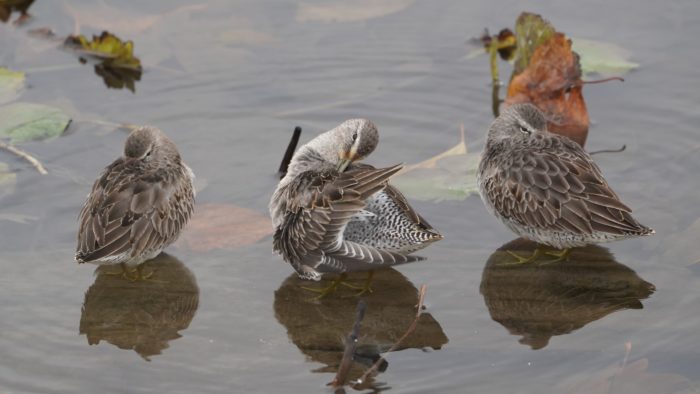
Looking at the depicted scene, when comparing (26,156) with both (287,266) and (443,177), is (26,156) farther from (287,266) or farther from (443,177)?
(443,177)

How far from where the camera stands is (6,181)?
7125mm

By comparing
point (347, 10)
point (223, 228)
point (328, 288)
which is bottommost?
point (223, 228)

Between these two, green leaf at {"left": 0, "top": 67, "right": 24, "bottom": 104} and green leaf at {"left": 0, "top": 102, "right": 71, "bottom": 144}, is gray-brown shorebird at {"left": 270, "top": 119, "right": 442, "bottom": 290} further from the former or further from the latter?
green leaf at {"left": 0, "top": 67, "right": 24, "bottom": 104}

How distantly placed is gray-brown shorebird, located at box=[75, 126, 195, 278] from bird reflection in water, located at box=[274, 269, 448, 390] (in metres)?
0.78

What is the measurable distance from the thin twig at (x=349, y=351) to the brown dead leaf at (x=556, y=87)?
11.0ft

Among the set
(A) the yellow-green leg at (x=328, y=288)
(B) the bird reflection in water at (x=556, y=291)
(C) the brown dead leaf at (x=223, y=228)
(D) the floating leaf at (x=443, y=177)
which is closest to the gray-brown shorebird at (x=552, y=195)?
(B) the bird reflection in water at (x=556, y=291)

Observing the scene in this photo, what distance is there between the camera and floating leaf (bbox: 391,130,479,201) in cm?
700

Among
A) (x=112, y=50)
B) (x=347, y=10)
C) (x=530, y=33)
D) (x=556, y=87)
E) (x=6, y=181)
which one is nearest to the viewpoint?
(x=6, y=181)

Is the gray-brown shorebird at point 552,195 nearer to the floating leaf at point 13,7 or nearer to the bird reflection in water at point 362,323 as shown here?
the bird reflection in water at point 362,323

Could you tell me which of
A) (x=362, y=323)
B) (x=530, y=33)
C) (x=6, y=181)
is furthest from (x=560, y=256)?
(x=6, y=181)

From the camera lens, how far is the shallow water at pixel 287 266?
5.54 m

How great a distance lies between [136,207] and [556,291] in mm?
2440

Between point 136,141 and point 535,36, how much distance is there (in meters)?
3.20

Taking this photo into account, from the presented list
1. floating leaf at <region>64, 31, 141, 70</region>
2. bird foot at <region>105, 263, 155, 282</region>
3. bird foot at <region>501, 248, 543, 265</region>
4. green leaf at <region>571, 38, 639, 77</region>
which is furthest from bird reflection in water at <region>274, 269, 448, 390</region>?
floating leaf at <region>64, 31, 141, 70</region>
